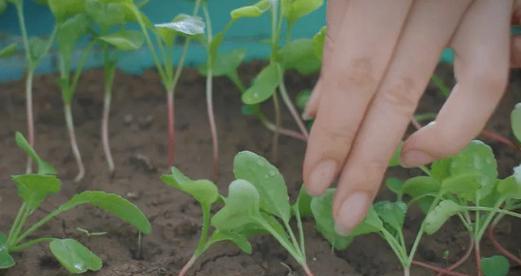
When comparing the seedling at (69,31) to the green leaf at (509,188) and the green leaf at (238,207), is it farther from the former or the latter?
the green leaf at (509,188)

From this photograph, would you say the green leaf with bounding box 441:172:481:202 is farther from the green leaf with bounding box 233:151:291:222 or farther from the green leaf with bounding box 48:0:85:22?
the green leaf with bounding box 48:0:85:22

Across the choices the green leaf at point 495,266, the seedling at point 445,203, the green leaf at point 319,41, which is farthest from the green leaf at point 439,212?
the green leaf at point 319,41

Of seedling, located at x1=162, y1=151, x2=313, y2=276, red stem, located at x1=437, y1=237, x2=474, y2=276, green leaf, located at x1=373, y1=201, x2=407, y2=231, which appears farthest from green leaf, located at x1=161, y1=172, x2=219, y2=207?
red stem, located at x1=437, y1=237, x2=474, y2=276

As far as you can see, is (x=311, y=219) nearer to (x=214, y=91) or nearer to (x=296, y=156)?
(x=296, y=156)

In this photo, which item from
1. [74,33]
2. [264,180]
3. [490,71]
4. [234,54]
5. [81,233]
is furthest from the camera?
[234,54]

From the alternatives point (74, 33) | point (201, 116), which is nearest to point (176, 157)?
point (201, 116)

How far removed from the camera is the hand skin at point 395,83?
87cm

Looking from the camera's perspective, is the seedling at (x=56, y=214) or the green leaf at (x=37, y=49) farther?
the green leaf at (x=37, y=49)

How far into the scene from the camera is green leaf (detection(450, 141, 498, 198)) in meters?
1.01

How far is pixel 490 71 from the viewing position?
86 cm

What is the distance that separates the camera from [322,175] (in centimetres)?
92

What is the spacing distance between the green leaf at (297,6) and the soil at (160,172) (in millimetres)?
235

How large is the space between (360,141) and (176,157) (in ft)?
1.51

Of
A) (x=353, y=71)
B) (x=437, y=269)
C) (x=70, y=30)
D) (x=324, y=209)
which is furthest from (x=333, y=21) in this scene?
(x=70, y=30)
